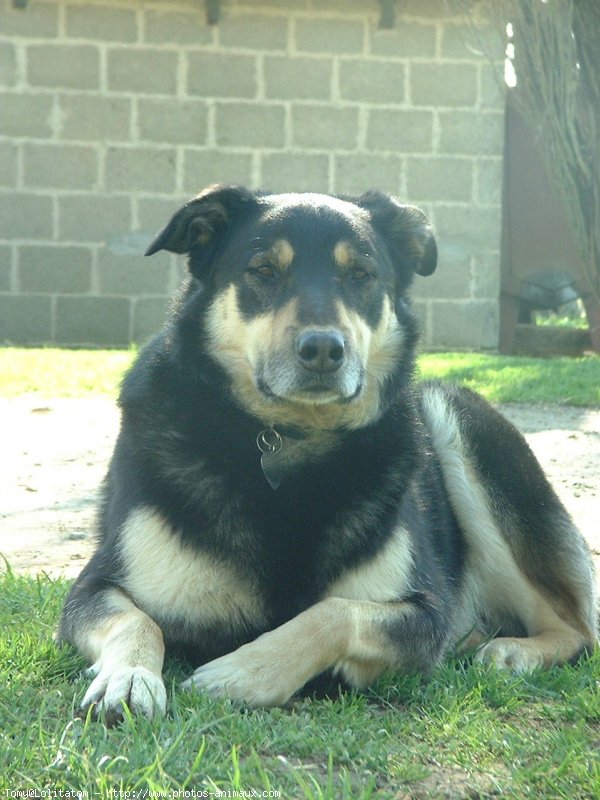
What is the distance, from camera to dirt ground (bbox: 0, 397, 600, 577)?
498cm

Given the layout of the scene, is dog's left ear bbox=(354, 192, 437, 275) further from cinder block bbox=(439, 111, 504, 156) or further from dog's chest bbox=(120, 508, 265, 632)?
cinder block bbox=(439, 111, 504, 156)

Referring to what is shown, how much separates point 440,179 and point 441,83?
3.59 feet

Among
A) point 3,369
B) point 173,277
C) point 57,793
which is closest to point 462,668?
point 57,793

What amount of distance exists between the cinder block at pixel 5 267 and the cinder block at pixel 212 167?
2151 millimetres

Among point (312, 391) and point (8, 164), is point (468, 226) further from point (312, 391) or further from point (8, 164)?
point (312, 391)

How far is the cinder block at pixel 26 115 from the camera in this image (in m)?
12.4

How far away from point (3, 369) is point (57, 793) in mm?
7571

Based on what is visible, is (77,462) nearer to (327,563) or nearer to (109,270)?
(327,563)

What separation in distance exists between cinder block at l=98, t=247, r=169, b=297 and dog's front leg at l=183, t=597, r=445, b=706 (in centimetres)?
970

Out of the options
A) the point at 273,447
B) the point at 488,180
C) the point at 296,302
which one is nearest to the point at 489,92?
the point at 488,180

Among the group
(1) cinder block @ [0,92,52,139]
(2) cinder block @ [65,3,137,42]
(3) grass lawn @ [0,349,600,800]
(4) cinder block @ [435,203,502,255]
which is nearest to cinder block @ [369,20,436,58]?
(4) cinder block @ [435,203,502,255]

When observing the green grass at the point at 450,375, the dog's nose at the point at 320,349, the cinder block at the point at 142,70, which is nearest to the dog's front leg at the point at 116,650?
the dog's nose at the point at 320,349

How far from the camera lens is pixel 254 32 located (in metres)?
12.5

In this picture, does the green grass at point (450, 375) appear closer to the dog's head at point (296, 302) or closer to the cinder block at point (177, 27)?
the cinder block at point (177, 27)
